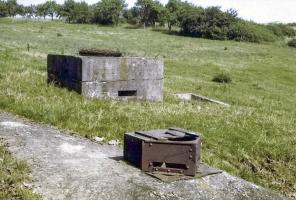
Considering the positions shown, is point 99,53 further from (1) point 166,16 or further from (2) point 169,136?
(1) point 166,16

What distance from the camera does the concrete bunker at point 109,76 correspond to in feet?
40.9

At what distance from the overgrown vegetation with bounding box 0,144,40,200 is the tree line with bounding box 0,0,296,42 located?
62796mm

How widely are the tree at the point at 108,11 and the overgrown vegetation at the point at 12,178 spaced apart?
81387 mm

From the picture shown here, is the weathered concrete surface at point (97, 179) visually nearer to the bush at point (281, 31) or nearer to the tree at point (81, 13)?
the bush at point (281, 31)

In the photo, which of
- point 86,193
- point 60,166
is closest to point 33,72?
point 60,166

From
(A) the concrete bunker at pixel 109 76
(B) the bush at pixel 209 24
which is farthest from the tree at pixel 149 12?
(A) the concrete bunker at pixel 109 76

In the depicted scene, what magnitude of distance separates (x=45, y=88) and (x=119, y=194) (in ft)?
23.8

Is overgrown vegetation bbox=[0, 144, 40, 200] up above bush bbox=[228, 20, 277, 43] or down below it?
below

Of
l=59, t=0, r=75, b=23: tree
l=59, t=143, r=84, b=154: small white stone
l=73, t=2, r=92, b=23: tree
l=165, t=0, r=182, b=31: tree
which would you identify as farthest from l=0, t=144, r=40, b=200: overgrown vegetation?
l=59, t=0, r=75, b=23: tree

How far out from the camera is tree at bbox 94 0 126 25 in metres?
87.2

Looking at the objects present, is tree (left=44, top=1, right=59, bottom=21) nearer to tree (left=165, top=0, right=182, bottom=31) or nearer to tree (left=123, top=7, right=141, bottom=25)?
tree (left=123, top=7, right=141, bottom=25)

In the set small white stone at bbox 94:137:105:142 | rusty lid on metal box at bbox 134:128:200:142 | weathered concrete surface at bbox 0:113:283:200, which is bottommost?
small white stone at bbox 94:137:105:142

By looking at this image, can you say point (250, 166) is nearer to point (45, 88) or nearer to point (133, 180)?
point (133, 180)

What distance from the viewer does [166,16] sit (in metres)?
90.5
